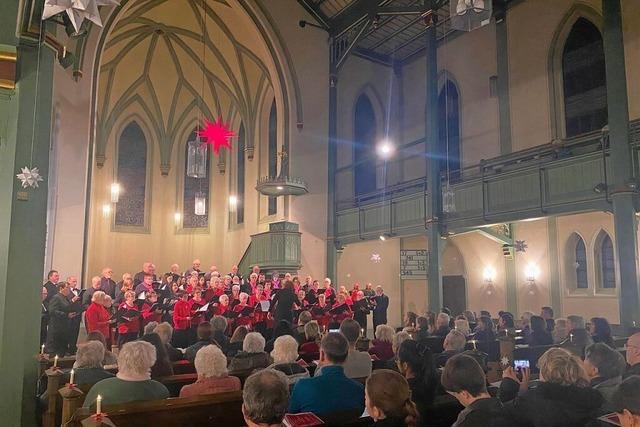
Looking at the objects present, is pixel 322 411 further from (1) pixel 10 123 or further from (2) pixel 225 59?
(2) pixel 225 59

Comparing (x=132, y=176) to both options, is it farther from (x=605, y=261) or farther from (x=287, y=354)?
(x=287, y=354)

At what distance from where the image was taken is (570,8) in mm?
12922

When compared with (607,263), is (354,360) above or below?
below

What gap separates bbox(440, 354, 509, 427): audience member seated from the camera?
2498 mm

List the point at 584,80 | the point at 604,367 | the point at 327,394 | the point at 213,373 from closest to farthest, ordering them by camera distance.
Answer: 1. the point at 327,394
2. the point at 604,367
3. the point at 213,373
4. the point at 584,80

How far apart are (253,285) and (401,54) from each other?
1025cm

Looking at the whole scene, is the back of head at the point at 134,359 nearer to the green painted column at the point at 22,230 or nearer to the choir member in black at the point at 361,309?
the green painted column at the point at 22,230

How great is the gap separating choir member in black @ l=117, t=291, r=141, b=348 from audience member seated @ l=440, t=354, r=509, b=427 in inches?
279

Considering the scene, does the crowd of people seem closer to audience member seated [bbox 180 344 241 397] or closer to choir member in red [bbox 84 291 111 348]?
audience member seated [bbox 180 344 241 397]

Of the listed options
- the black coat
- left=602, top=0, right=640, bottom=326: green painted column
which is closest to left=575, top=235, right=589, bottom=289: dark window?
left=602, top=0, right=640, bottom=326: green painted column

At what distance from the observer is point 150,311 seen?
911cm

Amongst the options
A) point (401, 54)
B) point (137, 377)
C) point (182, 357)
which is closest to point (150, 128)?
point (401, 54)

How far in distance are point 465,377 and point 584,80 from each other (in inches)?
492

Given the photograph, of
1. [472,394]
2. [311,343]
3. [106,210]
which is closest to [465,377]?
[472,394]
